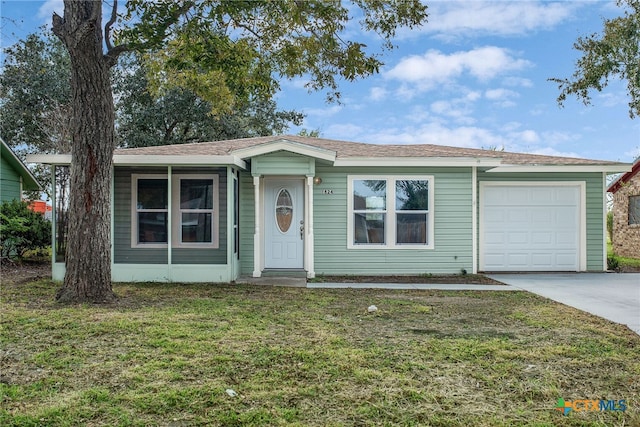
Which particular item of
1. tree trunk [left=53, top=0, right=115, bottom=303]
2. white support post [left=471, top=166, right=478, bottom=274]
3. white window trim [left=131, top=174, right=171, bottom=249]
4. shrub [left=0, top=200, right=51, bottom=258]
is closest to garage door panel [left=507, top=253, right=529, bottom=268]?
white support post [left=471, top=166, right=478, bottom=274]

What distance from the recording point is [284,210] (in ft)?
33.6

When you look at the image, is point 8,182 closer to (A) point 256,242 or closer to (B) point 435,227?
(A) point 256,242

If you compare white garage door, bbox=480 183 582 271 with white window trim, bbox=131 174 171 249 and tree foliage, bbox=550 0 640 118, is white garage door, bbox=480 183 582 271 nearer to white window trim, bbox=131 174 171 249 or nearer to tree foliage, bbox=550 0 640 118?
tree foliage, bbox=550 0 640 118

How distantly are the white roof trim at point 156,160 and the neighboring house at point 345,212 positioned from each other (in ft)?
0.07

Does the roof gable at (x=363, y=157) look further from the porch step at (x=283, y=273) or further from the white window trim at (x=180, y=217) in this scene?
the porch step at (x=283, y=273)

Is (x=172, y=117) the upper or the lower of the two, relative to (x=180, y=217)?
upper

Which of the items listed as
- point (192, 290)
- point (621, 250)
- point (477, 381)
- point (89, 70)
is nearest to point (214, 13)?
point (89, 70)

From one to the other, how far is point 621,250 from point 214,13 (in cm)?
1589

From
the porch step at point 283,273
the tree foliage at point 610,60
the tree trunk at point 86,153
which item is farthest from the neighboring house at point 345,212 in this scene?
the tree foliage at point 610,60

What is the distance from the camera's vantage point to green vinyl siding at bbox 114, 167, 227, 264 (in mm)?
9656

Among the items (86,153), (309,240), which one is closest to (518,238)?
(309,240)

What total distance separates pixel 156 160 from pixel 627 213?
15.6m

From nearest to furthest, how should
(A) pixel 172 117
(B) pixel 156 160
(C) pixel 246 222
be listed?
(B) pixel 156 160, (C) pixel 246 222, (A) pixel 172 117

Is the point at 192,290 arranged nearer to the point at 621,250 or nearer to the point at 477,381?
the point at 477,381
